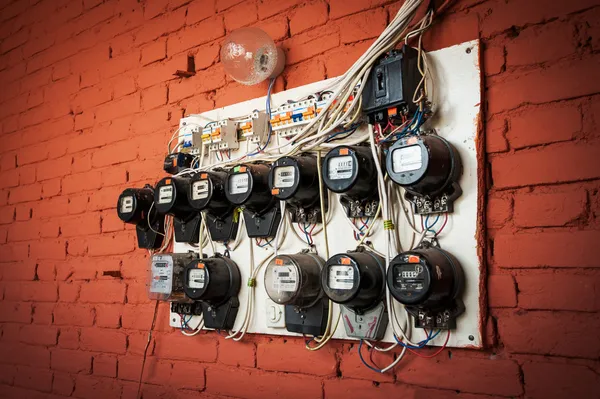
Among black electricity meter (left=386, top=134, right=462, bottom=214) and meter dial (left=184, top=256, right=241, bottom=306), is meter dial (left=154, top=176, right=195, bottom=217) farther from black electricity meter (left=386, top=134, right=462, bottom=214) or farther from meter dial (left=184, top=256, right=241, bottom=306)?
black electricity meter (left=386, top=134, right=462, bottom=214)

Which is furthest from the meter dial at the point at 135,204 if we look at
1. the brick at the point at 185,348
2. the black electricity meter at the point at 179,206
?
the brick at the point at 185,348

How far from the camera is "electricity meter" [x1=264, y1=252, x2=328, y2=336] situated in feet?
4.63

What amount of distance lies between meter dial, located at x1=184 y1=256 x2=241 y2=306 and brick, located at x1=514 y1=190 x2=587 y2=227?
0.86 m

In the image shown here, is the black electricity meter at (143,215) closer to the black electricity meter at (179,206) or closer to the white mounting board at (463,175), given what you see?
the black electricity meter at (179,206)

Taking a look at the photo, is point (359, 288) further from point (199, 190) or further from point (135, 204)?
point (135, 204)

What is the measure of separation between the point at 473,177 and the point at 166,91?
1251 mm

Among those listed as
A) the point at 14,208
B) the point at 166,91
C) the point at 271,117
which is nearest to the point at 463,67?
the point at 271,117

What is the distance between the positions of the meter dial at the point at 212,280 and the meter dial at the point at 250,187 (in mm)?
210

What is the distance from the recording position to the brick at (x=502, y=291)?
3.88ft

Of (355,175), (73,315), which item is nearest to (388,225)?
(355,175)

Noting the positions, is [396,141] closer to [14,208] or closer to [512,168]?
[512,168]

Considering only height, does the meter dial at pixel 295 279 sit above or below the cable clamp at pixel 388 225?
below

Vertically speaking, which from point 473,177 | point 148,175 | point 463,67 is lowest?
point 473,177

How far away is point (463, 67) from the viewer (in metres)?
1.28
